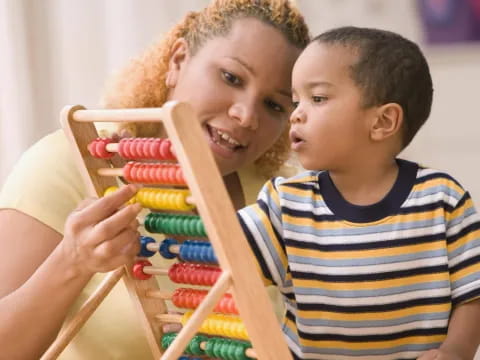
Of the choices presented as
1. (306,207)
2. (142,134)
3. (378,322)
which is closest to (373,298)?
(378,322)

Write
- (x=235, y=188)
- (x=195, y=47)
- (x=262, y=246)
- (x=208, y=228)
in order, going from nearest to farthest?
1. (x=208, y=228)
2. (x=262, y=246)
3. (x=195, y=47)
4. (x=235, y=188)

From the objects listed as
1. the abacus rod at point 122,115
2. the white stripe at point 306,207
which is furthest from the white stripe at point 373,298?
the abacus rod at point 122,115

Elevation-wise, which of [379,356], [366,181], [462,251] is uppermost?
[366,181]

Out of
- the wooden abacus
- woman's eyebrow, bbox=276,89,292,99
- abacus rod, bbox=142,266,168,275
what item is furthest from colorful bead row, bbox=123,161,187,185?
woman's eyebrow, bbox=276,89,292,99

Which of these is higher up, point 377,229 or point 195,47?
point 195,47

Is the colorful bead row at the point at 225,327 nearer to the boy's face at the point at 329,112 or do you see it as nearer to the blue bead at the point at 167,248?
the blue bead at the point at 167,248

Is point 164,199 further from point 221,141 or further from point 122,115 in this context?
point 221,141

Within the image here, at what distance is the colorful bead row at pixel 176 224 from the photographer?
1054mm

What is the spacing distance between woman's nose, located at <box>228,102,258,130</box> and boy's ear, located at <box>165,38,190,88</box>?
173 millimetres

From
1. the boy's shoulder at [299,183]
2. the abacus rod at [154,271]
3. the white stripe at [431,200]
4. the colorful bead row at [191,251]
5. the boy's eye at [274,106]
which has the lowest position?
the abacus rod at [154,271]

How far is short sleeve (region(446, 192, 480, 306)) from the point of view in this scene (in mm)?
1113

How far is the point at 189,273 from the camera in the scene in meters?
1.10

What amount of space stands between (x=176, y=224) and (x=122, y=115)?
165mm

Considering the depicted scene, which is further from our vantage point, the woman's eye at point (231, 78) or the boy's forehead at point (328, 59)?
the woman's eye at point (231, 78)
